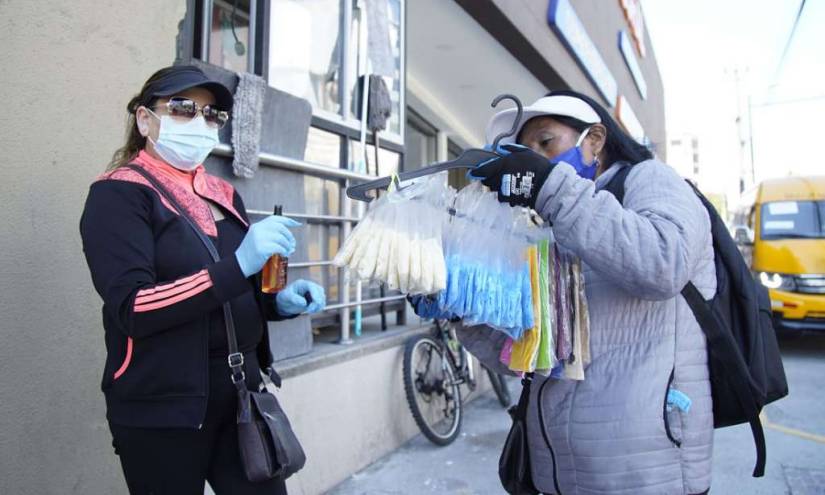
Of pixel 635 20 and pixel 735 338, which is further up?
pixel 635 20

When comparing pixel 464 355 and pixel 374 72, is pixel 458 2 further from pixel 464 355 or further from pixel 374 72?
pixel 464 355

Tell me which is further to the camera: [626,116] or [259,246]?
[626,116]

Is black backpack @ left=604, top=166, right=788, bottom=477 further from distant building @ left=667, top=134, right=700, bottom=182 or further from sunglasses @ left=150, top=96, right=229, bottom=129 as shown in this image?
distant building @ left=667, top=134, right=700, bottom=182

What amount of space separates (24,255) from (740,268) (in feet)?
7.98

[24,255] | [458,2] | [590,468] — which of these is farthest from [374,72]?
[590,468]

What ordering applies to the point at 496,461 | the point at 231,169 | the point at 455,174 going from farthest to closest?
the point at 455,174
the point at 496,461
the point at 231,169

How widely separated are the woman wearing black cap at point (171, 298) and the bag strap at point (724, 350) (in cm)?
116

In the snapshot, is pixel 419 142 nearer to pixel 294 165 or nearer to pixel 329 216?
pixel 329 216

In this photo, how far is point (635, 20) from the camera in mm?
16609

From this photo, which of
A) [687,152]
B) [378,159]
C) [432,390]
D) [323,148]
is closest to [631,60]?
[378,159]

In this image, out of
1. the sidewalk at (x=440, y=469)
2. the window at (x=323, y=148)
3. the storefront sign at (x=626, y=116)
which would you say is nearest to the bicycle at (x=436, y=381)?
the sidewalk at (x=440, y=469)

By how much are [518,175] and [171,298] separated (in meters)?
0.95

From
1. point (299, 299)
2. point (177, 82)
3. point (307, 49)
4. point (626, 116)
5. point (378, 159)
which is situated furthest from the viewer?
point (626, 116)

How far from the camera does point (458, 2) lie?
19.4 ft
